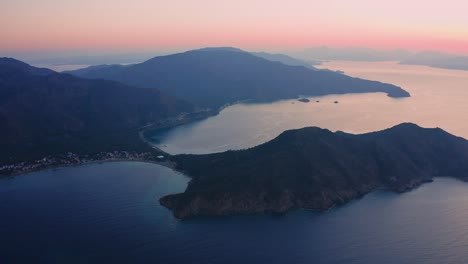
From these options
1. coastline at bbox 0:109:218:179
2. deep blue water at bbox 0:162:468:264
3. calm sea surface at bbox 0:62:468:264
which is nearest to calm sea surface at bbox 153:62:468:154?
coastline at bbox 0:109:218:179

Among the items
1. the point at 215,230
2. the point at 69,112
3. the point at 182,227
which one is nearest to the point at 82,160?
the point at 69,112

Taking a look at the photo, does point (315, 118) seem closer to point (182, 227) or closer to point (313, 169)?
point (313, 169)

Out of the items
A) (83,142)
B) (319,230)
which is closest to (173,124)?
(83,142)

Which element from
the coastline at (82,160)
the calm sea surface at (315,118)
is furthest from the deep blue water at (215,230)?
the calm sea surface at (315,118)

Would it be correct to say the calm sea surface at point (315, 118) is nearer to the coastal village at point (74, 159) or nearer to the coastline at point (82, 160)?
the coastline at point (82, 160)

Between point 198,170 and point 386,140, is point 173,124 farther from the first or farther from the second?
point 386,140
